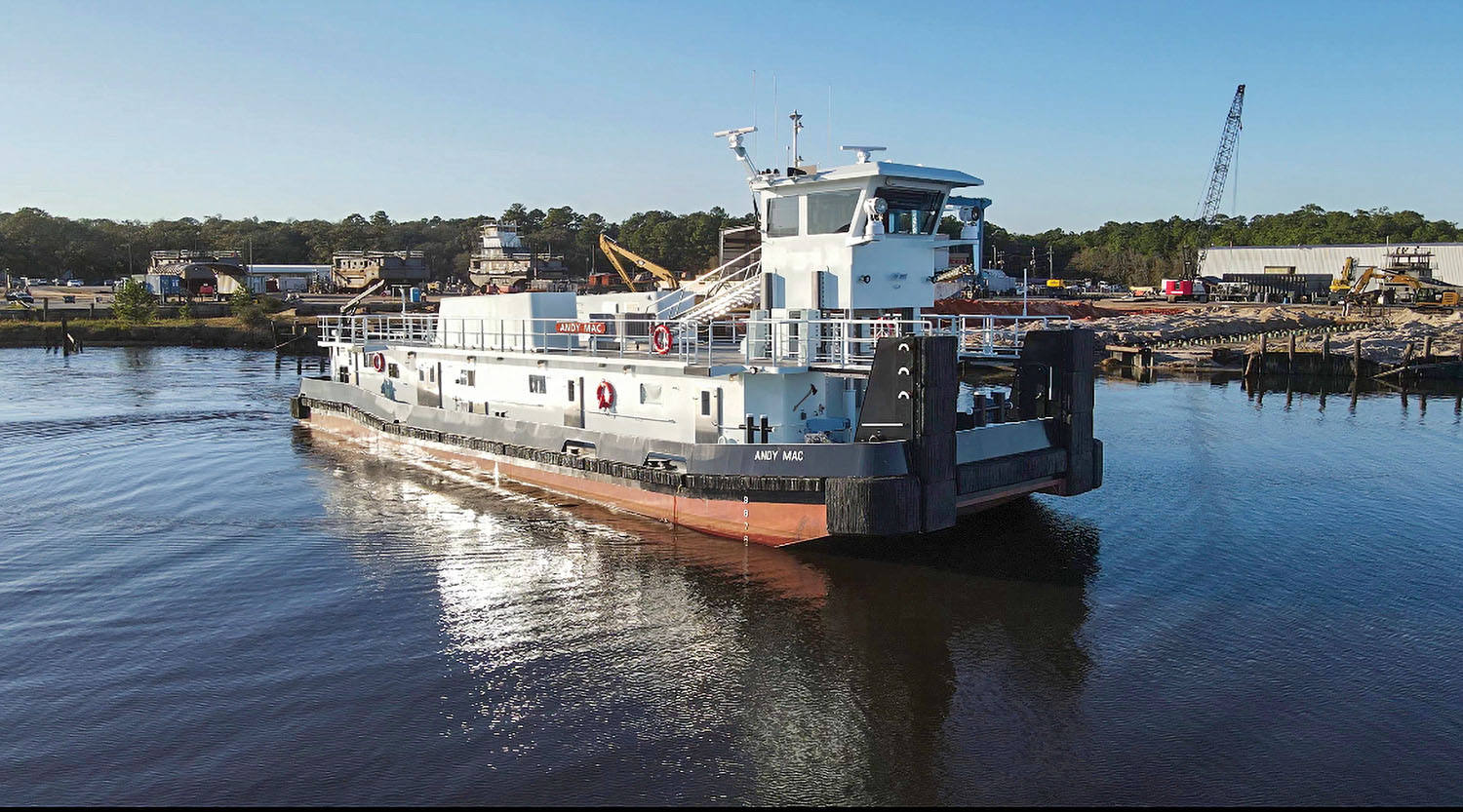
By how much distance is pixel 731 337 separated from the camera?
24438 millimetres

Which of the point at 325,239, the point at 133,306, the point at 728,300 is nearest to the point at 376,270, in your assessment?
the point at 133,306

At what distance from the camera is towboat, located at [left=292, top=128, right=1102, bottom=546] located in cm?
1658

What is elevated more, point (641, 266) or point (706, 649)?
point (641, 266)

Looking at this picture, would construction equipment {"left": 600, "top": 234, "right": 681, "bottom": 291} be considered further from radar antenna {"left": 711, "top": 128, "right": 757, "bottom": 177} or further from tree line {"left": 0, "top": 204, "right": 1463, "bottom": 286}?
tree line {"left": 0, "top": 204, "right": 1463, "bottom": 286}

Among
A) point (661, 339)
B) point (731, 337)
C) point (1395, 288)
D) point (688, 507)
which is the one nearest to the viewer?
point (688, 507)

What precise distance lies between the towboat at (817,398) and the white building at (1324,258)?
263 feet

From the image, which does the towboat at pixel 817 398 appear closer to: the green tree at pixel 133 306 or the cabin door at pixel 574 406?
the cabin door at pixel 574 406

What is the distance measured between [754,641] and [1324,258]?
92914mm

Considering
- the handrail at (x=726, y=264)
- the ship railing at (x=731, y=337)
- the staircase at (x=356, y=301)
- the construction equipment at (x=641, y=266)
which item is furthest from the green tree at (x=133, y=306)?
the handrail at (x=726, y=264)

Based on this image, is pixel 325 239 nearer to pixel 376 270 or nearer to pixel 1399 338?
pixel 376 270

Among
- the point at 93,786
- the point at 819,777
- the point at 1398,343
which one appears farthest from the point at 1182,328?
the point at 93,786

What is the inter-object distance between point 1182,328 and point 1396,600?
53407 millimetres

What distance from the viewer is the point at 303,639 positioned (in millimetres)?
14406

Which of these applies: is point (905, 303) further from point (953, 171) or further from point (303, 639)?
point (303, 639)
